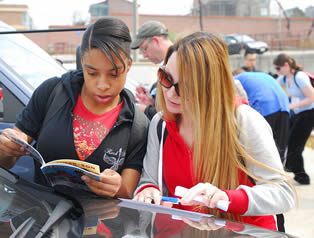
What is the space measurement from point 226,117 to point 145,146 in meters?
0.44

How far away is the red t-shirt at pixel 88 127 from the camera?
1858 mm

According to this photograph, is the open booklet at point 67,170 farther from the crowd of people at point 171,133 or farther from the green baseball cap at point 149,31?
the green baseball cap at point 149,31

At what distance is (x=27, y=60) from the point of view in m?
3.19

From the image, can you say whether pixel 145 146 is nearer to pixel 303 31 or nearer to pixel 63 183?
pixel 63 183

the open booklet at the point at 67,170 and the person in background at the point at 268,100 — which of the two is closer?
the open booklet at the point at 67,170

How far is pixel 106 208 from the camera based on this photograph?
162cm

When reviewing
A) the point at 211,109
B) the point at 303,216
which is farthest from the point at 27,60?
the point at 303,216

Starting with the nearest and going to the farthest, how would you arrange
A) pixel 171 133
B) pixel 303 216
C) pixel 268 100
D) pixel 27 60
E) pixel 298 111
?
1. pixel 171 133
2. pixel 27 60
3. pixel 268 100
4. pixel 303 216
5. pixel 298 111

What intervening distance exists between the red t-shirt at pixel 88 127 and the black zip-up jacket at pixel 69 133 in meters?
0.02

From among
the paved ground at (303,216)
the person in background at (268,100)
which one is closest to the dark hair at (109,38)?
the paved ground at (303,216)

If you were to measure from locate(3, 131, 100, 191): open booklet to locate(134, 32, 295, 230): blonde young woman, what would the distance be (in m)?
0.27

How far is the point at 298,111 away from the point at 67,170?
15.6ft

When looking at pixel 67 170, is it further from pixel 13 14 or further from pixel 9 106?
pixel 13 14

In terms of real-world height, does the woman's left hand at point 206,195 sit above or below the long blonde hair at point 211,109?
A: below
